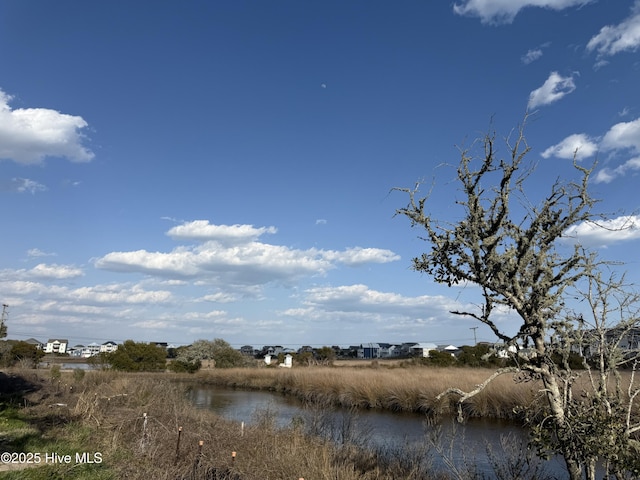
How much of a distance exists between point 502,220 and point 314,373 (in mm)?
30558

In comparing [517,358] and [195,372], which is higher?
[517,358]

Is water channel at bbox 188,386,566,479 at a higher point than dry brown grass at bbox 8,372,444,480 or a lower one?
lower

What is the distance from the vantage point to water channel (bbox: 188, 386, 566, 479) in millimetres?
10477

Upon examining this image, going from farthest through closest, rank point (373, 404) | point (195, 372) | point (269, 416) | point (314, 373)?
point (195, 372), point (314, 373), point (373, 404), point (269, 416)

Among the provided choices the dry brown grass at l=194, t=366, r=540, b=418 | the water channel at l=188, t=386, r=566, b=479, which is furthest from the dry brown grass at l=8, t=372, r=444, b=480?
the dry brown grass at l=194, t=366, r=540, b=418

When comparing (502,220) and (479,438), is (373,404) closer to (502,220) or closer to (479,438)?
(479,438)

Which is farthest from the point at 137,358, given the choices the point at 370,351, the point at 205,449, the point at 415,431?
the point at 370,351

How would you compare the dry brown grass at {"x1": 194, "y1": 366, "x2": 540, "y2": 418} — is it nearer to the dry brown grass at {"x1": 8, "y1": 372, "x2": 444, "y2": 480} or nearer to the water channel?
the water channel

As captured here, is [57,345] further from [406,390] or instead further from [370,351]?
[406,390]

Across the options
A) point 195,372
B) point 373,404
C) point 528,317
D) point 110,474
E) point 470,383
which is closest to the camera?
point 528,317

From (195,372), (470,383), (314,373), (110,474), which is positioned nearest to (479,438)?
(470,383)

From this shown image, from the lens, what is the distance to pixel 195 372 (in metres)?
53.6

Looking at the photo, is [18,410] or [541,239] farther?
[18,410]

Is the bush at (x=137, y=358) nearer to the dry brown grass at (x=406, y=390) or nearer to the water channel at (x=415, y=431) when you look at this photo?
the dry brown grass at (x=406, y=390)
